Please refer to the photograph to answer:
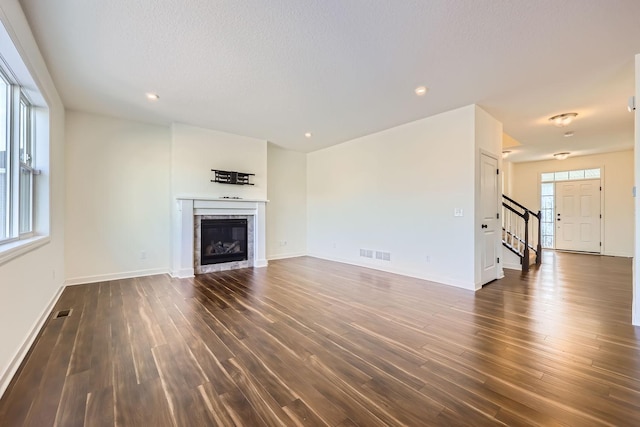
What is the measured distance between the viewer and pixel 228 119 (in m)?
4.62

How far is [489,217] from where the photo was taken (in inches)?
172

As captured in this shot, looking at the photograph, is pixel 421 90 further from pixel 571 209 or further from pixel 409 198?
pixel 571 209

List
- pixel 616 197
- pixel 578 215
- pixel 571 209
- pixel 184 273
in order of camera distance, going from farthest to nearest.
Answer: pixel 571 209 → pixel 578 215 → pixel 616 197 → pixel 184 273

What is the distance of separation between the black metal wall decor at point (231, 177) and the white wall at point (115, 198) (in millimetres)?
893

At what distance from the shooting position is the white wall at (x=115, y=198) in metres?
4.29

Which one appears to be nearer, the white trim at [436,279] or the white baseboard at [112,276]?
the white trim at [436,279]

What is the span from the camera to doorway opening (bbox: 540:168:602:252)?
7.41 m

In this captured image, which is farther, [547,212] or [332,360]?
[547,212]

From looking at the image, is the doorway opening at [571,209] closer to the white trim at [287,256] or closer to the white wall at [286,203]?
the white wall at [286,203]

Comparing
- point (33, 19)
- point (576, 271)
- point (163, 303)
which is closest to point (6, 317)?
point (163, 303)

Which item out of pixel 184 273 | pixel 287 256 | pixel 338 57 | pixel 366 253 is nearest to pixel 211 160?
pixel 184 273

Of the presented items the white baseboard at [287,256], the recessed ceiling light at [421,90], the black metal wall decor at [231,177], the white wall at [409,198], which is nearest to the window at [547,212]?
the white wall at [409,198]

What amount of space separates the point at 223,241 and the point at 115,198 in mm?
1948

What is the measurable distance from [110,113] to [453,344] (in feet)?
18.7
